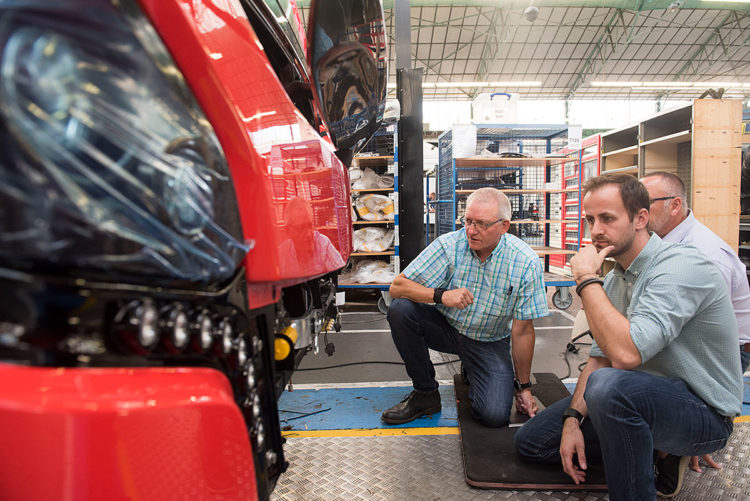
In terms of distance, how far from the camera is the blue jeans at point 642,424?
1.31m

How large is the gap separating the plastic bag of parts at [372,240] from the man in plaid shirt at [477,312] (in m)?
2.63

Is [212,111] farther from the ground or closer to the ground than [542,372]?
farther from the ground

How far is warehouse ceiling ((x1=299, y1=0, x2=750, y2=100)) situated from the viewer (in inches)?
497

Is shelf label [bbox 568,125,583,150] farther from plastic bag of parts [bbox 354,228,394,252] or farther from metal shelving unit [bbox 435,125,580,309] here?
plastic bag of parts [bbox 354,228,394,252]

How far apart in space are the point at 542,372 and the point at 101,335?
9.25ft

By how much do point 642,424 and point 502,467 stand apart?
0.61 metres

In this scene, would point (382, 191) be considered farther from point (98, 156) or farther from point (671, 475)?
point (98, 156)

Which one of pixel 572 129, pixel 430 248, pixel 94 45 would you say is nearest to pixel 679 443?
pixel 430 248

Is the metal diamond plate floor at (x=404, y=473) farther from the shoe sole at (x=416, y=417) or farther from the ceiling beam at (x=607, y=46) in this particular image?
the ceiling beam at (x=607, y=46)

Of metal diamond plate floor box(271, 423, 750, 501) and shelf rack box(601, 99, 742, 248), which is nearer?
metal diamond plate floor box(271, 423, 750, 501)

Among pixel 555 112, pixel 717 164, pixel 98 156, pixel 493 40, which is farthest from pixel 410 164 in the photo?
pixel 555 112

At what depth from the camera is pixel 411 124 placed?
148 inches

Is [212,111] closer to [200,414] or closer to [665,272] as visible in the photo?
[200,414]

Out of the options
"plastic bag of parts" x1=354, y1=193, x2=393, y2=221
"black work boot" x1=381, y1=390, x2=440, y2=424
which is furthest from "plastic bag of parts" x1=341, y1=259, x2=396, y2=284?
"black work boot" x1=381, y1=390, x2=440, y2=424
